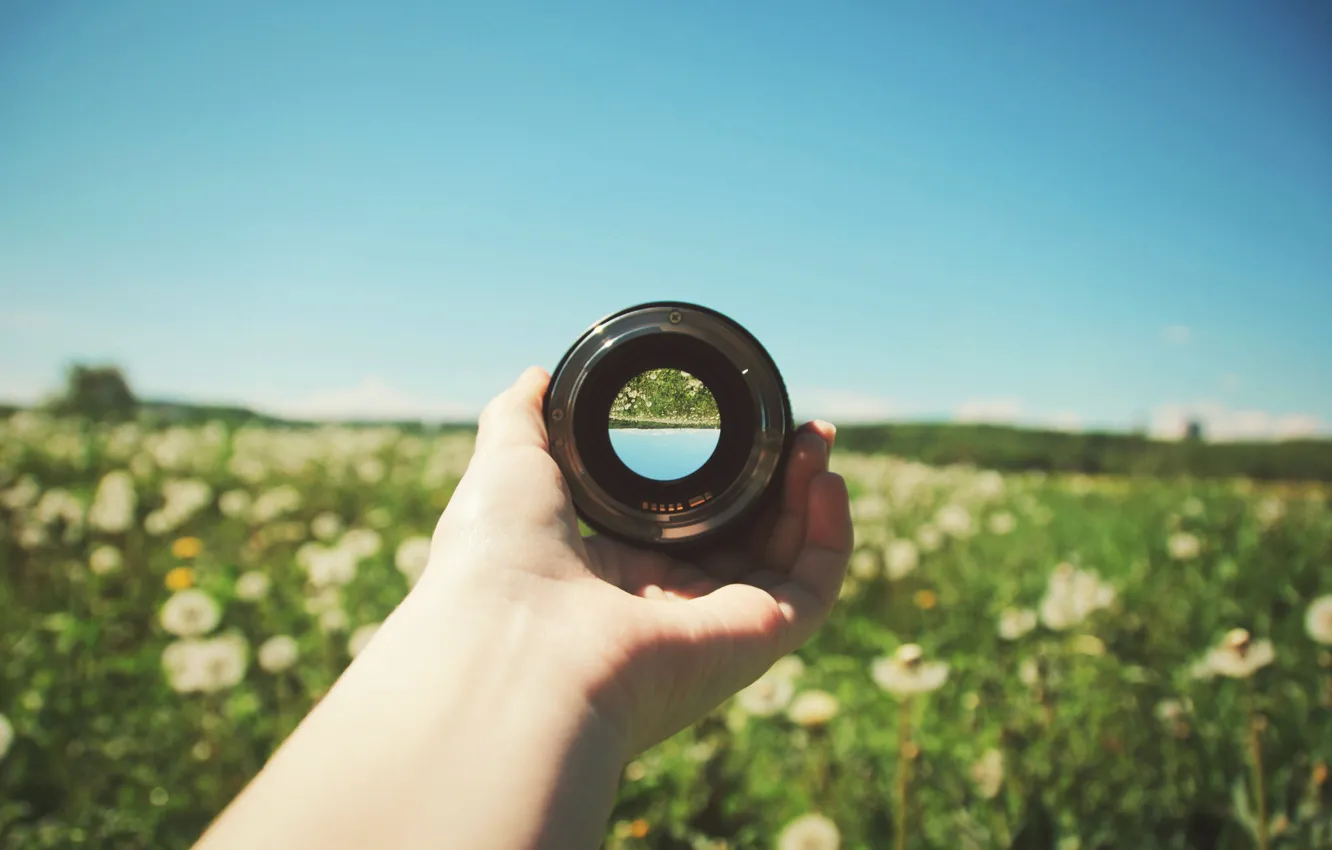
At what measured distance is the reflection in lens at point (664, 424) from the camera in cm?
131

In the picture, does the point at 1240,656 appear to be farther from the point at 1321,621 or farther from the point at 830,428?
the point at 830,428

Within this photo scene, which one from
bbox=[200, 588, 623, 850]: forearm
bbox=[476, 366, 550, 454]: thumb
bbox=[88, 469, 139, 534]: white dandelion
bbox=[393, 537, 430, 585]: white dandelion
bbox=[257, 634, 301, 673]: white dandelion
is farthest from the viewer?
bbox=[88, 469, 139, 534]: white dandelion

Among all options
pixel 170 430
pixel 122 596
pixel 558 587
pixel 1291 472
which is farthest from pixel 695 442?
pixel 1291 472

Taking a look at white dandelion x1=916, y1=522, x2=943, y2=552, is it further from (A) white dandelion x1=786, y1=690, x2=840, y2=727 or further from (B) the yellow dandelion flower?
(B) the yellow dandelion flower

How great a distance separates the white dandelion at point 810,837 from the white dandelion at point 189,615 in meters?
1.56

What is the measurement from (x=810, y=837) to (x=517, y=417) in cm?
92

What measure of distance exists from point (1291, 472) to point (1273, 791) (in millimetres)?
18103

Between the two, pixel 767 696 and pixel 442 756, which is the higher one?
pixel 442 756

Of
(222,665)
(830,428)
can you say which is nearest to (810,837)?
(830,428)

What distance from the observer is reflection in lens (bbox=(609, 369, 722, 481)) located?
4.30 feet

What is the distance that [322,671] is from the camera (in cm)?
218

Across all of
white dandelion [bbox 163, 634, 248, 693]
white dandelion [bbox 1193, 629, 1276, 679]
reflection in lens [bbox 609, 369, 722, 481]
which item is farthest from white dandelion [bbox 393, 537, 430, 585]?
white dandelion [bbox 1193, 629, 1276, 679]

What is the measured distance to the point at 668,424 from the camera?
1320 mm

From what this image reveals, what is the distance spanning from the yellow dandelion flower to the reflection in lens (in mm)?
2755
